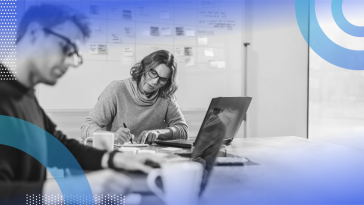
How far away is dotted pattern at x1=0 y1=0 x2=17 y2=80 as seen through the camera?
0.69 metres

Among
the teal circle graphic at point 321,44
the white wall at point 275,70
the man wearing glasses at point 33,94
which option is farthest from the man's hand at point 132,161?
the teal circle graphic at point 321,44

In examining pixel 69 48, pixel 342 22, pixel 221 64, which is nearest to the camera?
pixel 69 48

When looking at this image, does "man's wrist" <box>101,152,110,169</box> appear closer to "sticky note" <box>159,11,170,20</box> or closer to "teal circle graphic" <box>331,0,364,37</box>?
"sticky note" <box>159,11,170,20</box>

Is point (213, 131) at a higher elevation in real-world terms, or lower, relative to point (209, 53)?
lower

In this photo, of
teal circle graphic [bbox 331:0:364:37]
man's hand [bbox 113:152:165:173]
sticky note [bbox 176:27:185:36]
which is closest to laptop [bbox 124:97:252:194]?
man's hand [bbox 113:152:165:173]

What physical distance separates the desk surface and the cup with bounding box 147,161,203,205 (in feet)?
0.28

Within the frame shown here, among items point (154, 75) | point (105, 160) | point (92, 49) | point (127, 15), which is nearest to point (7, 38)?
point (105, 160)

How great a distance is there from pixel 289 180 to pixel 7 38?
82cm

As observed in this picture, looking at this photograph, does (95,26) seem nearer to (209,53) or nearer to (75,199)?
(209,53)

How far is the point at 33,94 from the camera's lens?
0.73 m

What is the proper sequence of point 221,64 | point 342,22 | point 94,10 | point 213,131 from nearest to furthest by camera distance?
point 213,131 < point 94,10 < point 221,64 < point 342,22

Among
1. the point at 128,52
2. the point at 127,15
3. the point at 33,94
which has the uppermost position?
the point at 127,15

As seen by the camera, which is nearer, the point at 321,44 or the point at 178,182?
the point at 178,182

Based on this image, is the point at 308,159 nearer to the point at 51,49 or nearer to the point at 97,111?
the point at 51,49
